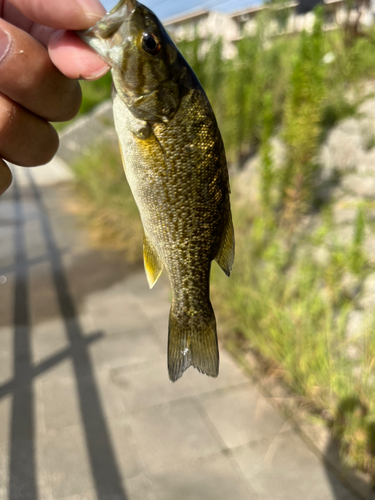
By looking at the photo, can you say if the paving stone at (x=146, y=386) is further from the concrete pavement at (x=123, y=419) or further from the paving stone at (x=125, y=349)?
the paving stone at (x=125, y=349)

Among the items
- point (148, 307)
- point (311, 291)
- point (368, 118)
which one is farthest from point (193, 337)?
point (368, 118)

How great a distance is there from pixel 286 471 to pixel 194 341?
210 cm

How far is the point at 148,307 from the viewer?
4.66 metres

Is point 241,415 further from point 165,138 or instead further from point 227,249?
point 165,138

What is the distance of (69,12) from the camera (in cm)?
103

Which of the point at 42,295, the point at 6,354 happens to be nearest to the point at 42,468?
the point at 6,354

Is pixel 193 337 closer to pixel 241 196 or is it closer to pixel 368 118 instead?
pixel 241 196

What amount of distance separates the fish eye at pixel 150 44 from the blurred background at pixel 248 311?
2646 mm

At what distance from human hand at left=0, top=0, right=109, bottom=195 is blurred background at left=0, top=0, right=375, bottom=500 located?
236cm

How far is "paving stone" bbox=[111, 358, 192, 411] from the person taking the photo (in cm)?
331

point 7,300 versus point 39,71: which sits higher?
point 39,71

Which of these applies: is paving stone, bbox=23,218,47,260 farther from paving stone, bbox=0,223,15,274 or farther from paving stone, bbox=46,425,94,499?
paving stone, bbox=46,425,94,499

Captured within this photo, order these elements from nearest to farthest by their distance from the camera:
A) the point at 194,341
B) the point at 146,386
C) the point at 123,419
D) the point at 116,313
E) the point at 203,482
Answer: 1. the point at 194,341
2. the point at 203,482
3. the point at 123,419
4. the point at 146,386
5. the point at 116,313

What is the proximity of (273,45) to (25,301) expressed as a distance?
684cm
